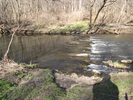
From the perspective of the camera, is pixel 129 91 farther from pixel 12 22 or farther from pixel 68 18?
pixel 12 22

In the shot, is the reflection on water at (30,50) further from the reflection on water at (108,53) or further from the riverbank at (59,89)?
the riverbank at (59,89)

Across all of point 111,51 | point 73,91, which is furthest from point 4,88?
point 111,51

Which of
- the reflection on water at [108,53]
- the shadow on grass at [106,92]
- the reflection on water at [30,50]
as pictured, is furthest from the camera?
the reflection on water at [30,50]

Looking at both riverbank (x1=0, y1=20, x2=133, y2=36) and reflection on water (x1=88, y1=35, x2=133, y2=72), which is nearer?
reflection on water (x1=88, y1=35, x2=133, y2=72)

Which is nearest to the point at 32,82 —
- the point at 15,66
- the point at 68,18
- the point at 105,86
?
the point at 15,66

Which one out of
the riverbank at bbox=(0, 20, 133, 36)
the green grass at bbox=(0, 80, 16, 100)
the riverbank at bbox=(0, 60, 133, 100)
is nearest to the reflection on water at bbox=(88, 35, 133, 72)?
the riverbank at bbox=(0, 60, 133, 100)

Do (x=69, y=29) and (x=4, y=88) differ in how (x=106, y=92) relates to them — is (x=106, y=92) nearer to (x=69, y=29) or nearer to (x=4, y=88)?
(x=4, y=88)

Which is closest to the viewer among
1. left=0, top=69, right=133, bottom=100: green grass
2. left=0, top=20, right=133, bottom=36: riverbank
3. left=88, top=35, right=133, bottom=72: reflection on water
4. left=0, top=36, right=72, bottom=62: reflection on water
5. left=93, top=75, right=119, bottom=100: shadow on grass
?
left=93, top=75, right=119, bottom=100: shadow on grass

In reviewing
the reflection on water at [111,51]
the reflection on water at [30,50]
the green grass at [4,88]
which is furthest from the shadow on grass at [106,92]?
the reflection on water at [30,50]

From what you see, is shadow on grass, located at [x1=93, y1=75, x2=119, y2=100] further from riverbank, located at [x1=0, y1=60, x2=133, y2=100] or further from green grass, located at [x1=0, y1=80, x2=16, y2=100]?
green grass, located at [x1=0, y1=80, x2=16, y2=100]

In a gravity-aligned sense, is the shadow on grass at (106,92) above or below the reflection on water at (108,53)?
above

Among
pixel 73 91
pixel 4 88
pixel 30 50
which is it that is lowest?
pixel 30 50

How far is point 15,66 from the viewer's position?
20.7ft

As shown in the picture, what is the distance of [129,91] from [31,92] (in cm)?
349
